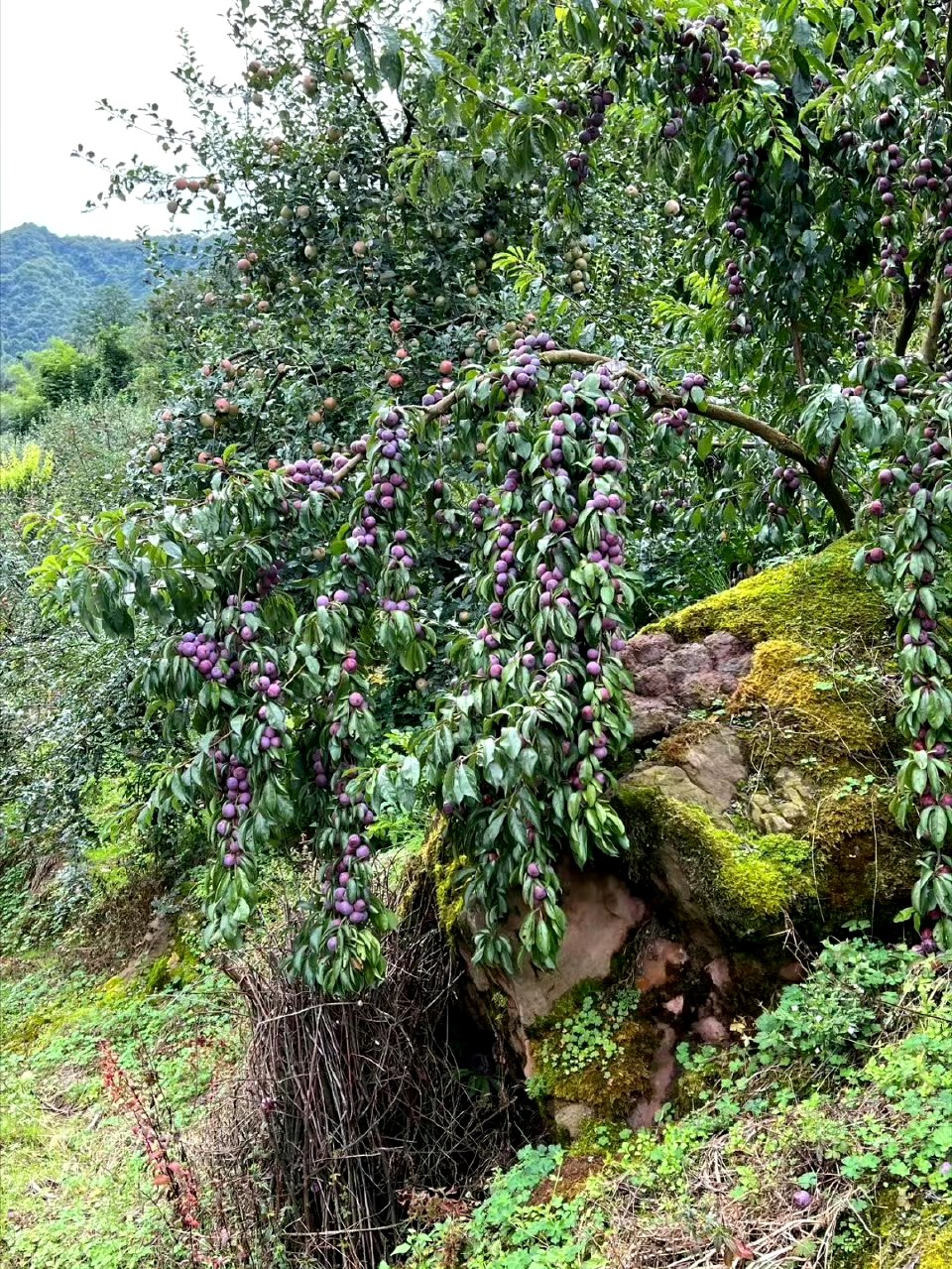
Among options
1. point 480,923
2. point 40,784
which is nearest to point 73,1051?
point 40,784

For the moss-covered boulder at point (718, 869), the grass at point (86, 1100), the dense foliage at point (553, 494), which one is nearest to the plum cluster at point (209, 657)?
the dense foliage at point (553, 494)

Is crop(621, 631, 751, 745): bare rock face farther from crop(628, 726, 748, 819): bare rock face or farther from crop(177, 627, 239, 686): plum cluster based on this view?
crop(177, 627, 239, 686): plum cluster

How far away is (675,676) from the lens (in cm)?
317

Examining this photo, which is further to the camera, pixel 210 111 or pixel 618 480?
pixel 210 111

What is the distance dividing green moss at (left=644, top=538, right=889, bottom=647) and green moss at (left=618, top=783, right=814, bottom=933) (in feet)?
2.49

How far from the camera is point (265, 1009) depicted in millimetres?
2895

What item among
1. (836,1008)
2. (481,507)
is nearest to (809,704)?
(836,1008)

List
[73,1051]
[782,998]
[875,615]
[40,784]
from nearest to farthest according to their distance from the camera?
1. [782,998]
2. [875,615]
3. [73,1051]
4. [40,784]

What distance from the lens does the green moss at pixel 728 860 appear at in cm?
246

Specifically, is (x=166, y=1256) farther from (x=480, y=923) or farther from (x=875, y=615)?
(x=875, y=615)

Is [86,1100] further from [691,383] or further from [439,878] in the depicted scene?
[691,383]

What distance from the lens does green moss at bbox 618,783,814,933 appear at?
2.46 metres

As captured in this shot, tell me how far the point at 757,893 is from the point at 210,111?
4.77 metres

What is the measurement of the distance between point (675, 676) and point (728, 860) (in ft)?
2.56
